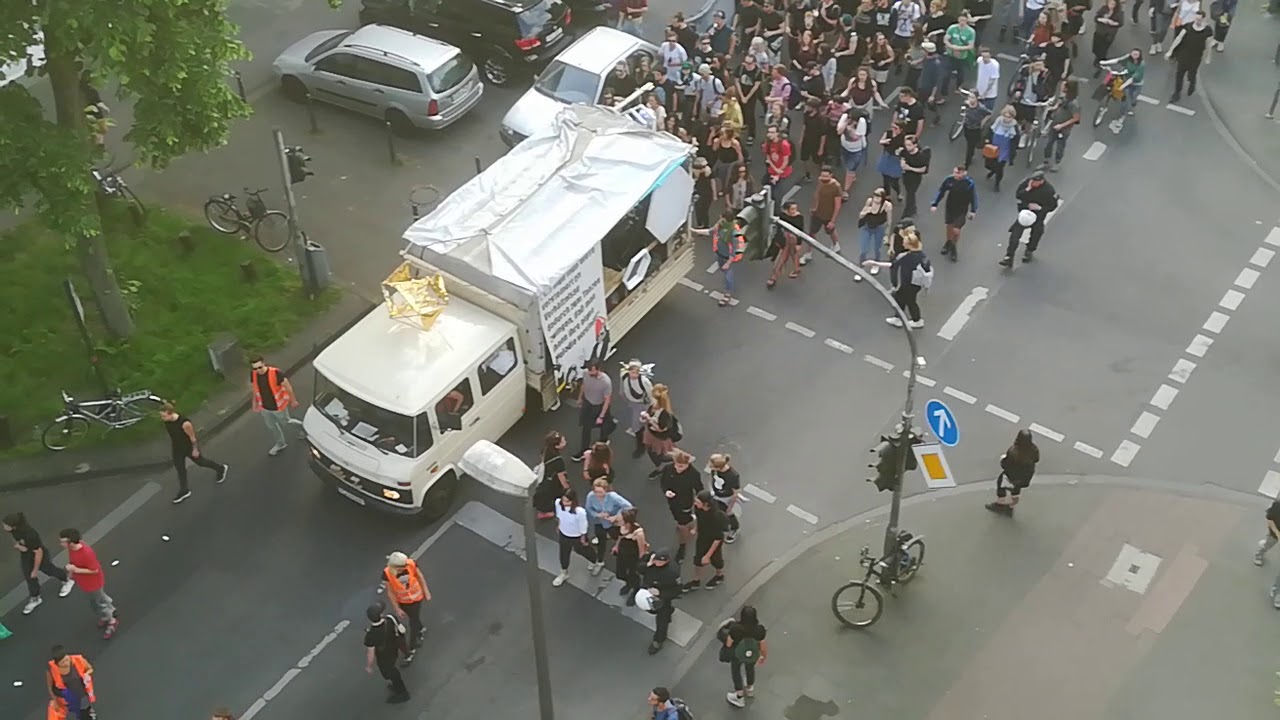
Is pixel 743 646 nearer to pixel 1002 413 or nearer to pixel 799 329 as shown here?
pixel 1002 413

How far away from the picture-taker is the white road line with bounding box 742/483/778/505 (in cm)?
1669

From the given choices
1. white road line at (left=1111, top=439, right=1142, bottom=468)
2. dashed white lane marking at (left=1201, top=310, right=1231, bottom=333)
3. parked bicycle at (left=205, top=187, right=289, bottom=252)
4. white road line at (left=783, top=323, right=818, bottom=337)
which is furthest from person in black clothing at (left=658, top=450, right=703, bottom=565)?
parked bicycle at (left=205, top=187, right=289, bottom=252)

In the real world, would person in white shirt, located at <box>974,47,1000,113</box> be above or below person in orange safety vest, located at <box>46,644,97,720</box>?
above

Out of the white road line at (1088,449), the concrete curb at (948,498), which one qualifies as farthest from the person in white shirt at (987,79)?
the concrete curb at (948,498)

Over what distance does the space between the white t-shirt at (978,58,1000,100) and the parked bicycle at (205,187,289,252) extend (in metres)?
11.9

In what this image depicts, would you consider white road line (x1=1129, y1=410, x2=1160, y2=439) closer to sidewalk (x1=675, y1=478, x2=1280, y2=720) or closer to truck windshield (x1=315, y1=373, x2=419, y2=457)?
sidewalk (x1=675, y1=478, x2=1280, y2=720)

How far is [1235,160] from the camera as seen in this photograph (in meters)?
22.3

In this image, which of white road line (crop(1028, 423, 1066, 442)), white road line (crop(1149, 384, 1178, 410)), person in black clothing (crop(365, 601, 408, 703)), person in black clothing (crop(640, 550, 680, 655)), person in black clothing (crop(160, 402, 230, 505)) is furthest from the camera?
white road line (crop(1149, 384, 1178, 410))

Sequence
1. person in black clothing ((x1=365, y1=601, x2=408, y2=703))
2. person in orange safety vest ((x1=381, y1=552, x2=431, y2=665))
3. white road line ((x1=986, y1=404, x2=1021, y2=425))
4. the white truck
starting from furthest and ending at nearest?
1. white road line ((x1=986, y1=404, x2=1021, y2=425))
2. the white truck
3. person in orange safety vest ((x1=381, y1=552, x2=431, y2=665))
4. person in black clothing ((x1=365, y1=601, x2=408, y2=703))

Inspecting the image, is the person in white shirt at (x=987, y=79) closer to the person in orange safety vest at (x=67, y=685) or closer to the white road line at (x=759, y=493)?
the white road line at (x=759, y=493)

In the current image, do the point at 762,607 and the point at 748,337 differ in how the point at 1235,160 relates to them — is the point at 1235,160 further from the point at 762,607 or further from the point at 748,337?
the point at 762,607

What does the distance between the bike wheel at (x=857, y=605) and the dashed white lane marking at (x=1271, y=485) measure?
5424 millimetres

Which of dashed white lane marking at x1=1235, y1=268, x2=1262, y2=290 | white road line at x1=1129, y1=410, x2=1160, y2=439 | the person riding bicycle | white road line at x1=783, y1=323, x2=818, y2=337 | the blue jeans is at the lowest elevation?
white road line at x1=783, y1=323, x2=818, y2=337

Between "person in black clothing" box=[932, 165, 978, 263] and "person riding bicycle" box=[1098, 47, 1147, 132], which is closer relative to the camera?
"person in black clothing" box=[932, 165, 978, 263]
